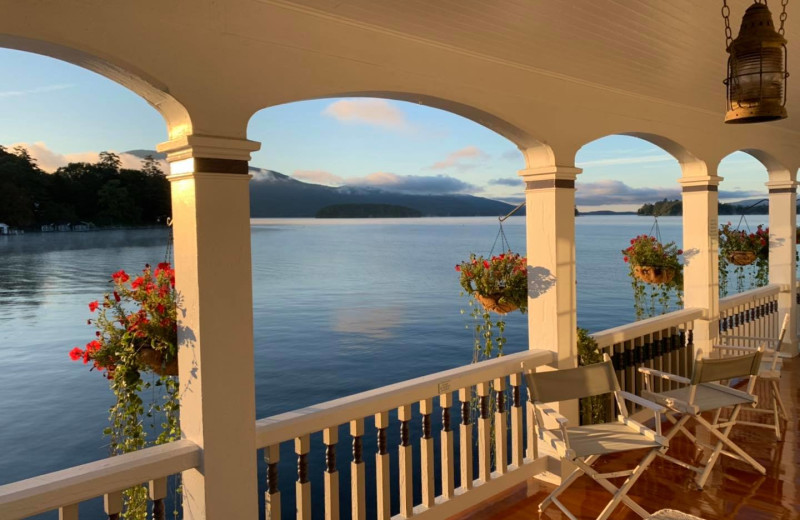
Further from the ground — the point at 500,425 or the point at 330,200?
the point at 330,200

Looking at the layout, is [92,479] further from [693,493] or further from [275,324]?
[275,324]

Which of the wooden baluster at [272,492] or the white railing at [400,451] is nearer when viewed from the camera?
the white railing at [400,451]

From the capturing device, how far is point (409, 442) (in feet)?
9.82

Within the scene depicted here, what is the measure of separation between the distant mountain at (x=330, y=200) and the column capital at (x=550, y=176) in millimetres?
15772

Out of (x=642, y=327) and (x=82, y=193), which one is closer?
(x=642, y=327)

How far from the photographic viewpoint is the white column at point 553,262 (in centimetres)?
374

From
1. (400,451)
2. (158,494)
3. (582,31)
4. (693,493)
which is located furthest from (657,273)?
(158,494)

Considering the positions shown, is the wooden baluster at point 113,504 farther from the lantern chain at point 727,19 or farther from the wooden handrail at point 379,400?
the lantern chain at point 727,19

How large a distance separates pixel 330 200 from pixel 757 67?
85.1ft

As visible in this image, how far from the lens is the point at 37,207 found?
11.0 metres

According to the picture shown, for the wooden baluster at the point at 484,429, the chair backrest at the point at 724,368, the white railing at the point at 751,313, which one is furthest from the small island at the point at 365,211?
the wooden baluster at the point at 484,429

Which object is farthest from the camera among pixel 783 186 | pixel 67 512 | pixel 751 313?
pixel 783 186

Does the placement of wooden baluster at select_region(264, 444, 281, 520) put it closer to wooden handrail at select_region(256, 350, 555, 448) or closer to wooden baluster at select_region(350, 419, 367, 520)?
wooden handrail at select_region(256, 350, 555, 448)

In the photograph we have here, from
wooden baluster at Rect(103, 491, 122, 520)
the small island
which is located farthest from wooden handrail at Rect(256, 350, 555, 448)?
the small island
